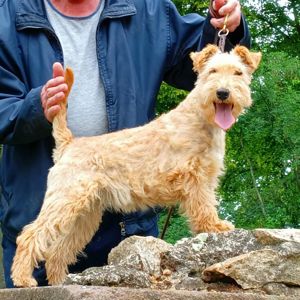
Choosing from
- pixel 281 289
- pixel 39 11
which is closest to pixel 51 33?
pixel 39 11

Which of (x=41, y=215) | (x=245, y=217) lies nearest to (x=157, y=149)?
(x=41, y=215)

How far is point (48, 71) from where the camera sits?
5.35m

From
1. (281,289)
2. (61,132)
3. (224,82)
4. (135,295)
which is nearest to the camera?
(135,295)

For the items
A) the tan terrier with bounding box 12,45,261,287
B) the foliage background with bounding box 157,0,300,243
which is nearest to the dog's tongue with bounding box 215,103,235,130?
the tan terrier with bounding box 12,45,261,287

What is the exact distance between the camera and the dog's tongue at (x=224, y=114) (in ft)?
14.6

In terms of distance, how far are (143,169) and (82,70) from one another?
3.40 ft

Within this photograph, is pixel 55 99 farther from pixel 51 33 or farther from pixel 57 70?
pixel 51 33

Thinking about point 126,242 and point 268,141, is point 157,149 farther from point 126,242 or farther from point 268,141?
point 268,141

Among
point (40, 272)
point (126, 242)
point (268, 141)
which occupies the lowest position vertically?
point (268, 141)

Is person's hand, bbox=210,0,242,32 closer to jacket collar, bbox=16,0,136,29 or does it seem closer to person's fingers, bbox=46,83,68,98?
jacket collar, bbox=16,0,136,29

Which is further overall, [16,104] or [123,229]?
[123,229]

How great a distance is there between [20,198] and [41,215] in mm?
745

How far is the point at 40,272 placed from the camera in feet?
17.3

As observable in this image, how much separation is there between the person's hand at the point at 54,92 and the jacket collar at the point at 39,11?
2.49 ft
